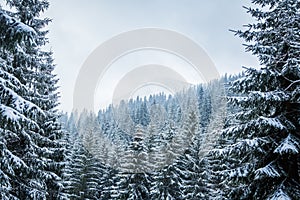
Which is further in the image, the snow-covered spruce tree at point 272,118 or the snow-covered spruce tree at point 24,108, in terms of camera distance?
the snow-covered spruce tree at point 272,118

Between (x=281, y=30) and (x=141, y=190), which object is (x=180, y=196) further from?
(x=281, y=30)

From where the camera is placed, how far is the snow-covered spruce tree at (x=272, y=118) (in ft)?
29.9

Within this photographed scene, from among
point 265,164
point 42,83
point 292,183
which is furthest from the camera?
point 42,83

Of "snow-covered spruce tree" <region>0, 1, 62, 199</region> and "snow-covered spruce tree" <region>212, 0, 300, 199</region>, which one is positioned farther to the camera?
"snow-covered spruce tree" <region>212, 0, 300, 199</region>

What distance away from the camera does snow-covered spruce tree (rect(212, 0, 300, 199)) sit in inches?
359

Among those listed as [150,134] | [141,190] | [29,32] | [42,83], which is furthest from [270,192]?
[150,134]

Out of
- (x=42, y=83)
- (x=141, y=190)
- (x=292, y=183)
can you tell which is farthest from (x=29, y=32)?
(x=141, y=190)

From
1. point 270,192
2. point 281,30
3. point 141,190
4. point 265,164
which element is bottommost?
point 270,192

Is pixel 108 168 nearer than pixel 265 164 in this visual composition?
No

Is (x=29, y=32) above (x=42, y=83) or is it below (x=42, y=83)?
below

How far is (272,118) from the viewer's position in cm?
934

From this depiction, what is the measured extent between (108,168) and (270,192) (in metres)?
29.7

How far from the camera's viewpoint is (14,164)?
10.7 metres

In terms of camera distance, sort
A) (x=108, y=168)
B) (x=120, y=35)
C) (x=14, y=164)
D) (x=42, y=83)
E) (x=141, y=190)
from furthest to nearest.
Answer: (x=120, y=35) → (x=108, y=168) → (x=141, y=190) → (x=42, y=83) → (x=14, y=164)
